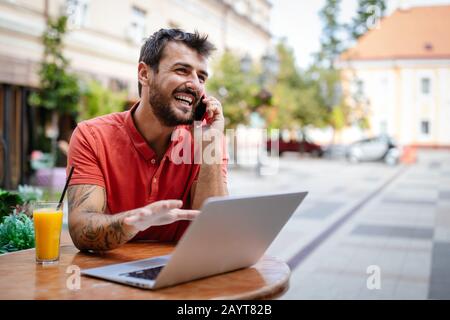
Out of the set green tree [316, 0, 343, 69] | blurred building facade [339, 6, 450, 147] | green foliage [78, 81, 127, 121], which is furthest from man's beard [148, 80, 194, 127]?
green tree [316, 0, 343, 69]

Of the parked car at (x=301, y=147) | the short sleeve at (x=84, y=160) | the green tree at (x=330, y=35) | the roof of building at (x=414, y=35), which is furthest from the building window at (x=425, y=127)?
the short sleeve at (x=84, y=160)

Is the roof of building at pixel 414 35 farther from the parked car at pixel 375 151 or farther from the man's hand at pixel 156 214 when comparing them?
the man's hand at pixel 156 214

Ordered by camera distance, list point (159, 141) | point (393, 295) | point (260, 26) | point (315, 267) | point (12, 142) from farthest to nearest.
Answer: point (260, 26), point (12, 142), point (315, 267), point (393, 295), point (159, 141)

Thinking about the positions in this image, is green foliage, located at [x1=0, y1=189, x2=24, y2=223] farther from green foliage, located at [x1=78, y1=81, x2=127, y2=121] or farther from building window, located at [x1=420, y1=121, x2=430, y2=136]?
building window, located at [x1=420, y1=121, x2=430, y2=136]

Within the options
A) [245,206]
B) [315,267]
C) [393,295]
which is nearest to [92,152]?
[245,206]

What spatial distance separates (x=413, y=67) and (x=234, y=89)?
5.28 meters

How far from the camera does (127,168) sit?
1993mm

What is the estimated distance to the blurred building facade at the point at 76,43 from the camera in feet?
36.7

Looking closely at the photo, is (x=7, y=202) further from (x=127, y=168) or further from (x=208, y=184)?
(x=208, y=184)

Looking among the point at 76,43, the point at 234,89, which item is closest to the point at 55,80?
the point at 76,43

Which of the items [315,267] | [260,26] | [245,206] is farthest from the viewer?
[260,26]

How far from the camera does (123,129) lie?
206 cm
